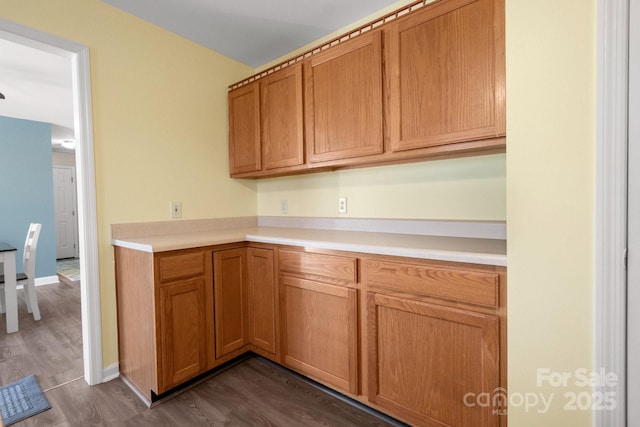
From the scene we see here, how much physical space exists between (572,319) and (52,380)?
278 cm

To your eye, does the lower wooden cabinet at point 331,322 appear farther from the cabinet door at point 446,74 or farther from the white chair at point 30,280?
the white chair at point 30,280

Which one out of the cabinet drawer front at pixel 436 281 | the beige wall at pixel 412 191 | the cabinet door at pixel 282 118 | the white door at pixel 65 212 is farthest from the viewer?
the white door at pixel 65 212

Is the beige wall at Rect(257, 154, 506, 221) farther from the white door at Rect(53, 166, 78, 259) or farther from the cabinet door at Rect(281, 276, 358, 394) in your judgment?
the white door at Rect(53, 166, 78, 259)

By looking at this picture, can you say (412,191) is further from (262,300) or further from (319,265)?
(262,300)

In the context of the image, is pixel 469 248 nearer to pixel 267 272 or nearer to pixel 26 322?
pixel 267 272

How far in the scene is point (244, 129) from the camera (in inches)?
97.7

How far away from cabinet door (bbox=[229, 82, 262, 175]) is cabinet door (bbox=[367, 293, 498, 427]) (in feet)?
→ 4.90

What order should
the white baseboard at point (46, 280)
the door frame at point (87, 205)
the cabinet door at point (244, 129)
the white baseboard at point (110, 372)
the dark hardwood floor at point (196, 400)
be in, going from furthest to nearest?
1. the white baseboard at point (46, 280)
2. the cabinet door at point (244, 129)
3. the white baseboard at point (110, 372)
4. the door frame at point (87, 205)
5. the dark hardwood floor at point (196, 400)

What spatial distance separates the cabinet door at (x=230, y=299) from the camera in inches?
76.9

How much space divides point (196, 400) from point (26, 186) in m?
4.56

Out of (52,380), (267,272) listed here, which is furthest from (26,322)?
(267,272)

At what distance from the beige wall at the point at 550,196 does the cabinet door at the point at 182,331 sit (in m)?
1.61

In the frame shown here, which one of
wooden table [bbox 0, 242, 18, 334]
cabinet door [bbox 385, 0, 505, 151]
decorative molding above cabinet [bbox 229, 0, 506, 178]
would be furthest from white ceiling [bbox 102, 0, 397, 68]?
wooden table [bbox 0, 242, 18, 334]

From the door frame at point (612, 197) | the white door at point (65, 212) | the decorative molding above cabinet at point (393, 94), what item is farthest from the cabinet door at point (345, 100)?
the white door at point (65, 212)
